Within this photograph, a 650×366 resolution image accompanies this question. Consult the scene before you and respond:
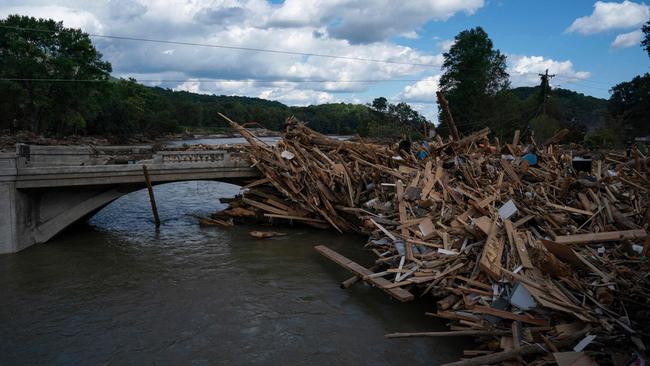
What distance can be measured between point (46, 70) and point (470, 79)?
1876 inches

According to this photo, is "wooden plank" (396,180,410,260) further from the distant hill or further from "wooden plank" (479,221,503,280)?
the distant hill

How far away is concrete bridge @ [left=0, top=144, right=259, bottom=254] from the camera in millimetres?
15078

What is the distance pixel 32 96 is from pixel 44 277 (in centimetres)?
4184

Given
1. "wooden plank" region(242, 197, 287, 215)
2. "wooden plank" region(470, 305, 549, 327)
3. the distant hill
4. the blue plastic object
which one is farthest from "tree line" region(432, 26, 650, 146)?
"wooden plank" region(470, 305, 549, 327)

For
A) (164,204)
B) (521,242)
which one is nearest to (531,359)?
(521,242)

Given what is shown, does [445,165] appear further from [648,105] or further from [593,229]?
[648,105]

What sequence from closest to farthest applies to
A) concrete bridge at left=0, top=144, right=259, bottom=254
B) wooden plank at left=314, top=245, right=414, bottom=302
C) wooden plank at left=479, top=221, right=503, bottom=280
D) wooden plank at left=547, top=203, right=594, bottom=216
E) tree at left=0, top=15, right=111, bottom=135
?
wooden plank at left=479, top=221, right=503, bottom=280
wooden plank at left=314, top=245, right=414, bottom=302
wooden plank at left=547, top=203, right=594, bottom=216
concrete bridge at left=0, top=144, right=259, bottom=254
tree at left=0, top=15, right=111, bottom=135

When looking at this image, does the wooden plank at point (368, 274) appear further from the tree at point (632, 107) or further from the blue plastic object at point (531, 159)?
the tree at point (632, 107)

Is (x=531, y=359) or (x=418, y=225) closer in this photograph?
(x=531, y=359)

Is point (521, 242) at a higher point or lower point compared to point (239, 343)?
higher

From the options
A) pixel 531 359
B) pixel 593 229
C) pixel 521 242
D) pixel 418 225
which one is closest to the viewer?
pixel 531 359

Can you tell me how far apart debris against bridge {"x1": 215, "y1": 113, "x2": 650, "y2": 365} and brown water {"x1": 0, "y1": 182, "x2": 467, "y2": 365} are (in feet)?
2.51

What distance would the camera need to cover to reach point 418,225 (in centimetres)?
1181

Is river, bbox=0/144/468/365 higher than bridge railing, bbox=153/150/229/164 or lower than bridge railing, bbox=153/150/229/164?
lower
